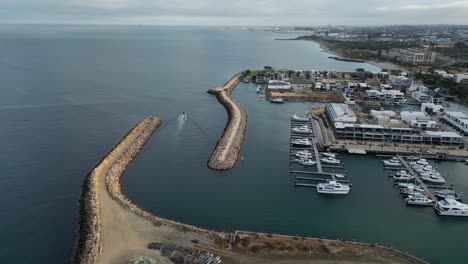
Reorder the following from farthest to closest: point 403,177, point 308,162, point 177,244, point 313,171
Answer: point 308,162
point 313,171
point 403,177
point 177,244

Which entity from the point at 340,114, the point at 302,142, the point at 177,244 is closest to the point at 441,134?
the point at 340,114

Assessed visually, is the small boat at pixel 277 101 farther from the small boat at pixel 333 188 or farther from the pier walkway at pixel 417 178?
the small boat at pixel 333 188

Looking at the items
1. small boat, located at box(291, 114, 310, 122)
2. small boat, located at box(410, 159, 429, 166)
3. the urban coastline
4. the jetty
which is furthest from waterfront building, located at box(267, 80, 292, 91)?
the urban coastline

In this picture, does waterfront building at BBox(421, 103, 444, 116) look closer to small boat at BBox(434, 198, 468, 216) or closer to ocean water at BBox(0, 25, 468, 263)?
ocean water at BBox(0, 25, 468, 263)

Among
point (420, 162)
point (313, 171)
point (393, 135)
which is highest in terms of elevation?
point (393, 135)

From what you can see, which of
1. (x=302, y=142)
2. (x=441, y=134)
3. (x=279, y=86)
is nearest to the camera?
(x=441, y=134)

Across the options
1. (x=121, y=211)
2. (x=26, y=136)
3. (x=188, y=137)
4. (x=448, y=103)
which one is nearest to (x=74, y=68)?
(x=26, y=136)

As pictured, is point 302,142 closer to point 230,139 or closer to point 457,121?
point 230,139
